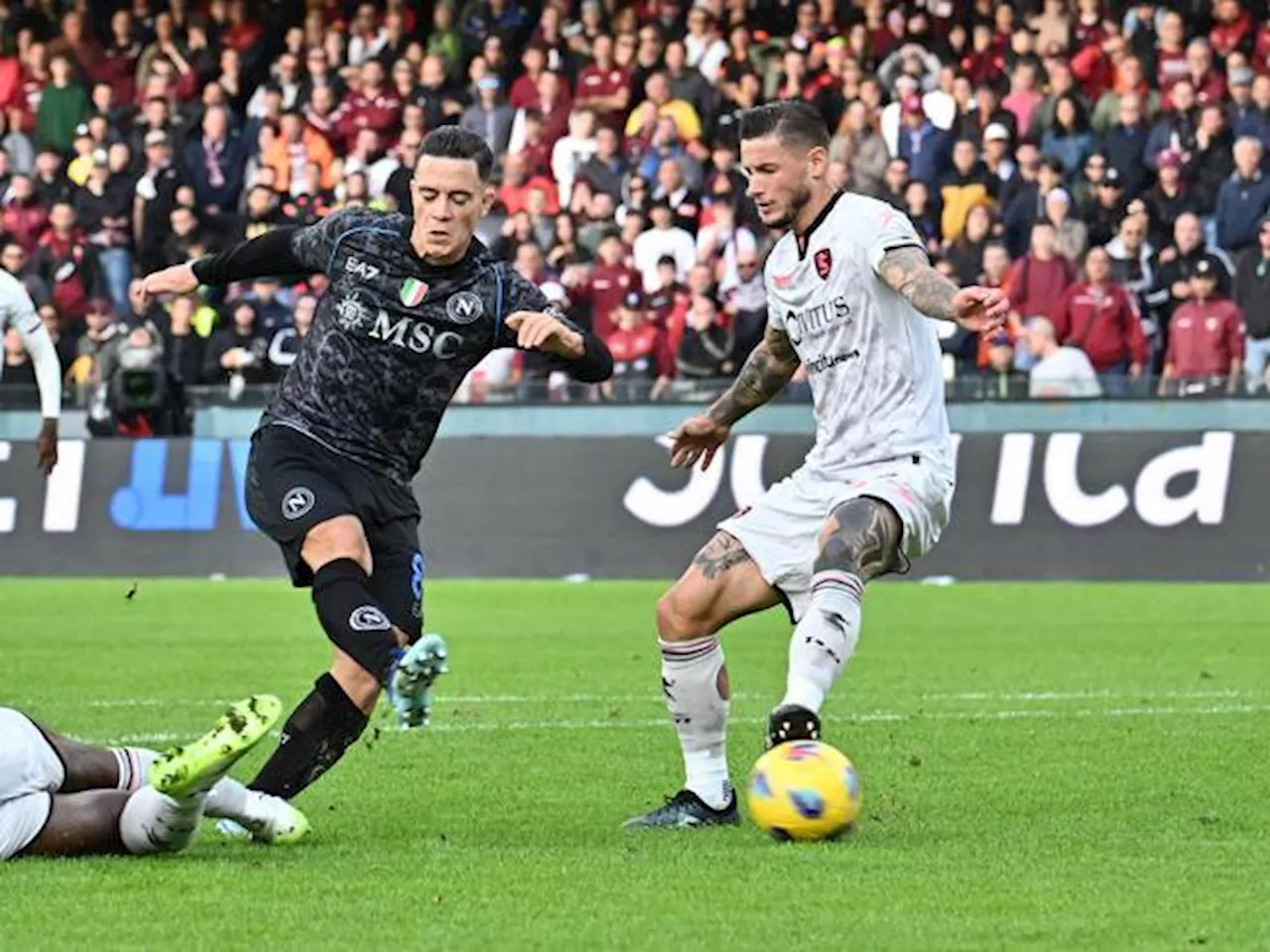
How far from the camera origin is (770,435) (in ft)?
72.5

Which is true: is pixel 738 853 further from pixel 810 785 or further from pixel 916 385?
pixel 916 385

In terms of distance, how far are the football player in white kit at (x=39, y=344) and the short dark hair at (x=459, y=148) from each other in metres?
5.97

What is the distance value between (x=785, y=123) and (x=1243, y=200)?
15.7m

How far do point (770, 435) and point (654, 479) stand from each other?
100cm

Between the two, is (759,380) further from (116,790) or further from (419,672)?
(116,790)

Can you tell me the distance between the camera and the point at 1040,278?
23.1 m

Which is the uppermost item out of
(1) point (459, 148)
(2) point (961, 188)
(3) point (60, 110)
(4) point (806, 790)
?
(1) point (459, 148)

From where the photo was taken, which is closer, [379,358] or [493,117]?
[379,358]

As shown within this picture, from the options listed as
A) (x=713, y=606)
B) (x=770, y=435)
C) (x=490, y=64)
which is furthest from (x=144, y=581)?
(x=713, y=606)

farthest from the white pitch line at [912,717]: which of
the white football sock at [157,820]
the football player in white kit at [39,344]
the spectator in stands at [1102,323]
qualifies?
the spectator in stands at [1102,323]

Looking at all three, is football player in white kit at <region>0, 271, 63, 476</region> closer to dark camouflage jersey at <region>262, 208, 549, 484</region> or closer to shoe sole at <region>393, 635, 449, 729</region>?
dark camouflage jersey at <region>262, 208, 549, 484</region>

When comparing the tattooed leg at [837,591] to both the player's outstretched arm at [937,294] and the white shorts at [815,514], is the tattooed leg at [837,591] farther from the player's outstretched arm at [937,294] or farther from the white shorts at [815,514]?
the player's outstretched arm at [937,294]

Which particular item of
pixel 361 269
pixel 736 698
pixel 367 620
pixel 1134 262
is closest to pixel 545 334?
pixel 361 269

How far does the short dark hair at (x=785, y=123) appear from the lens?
859 cm
